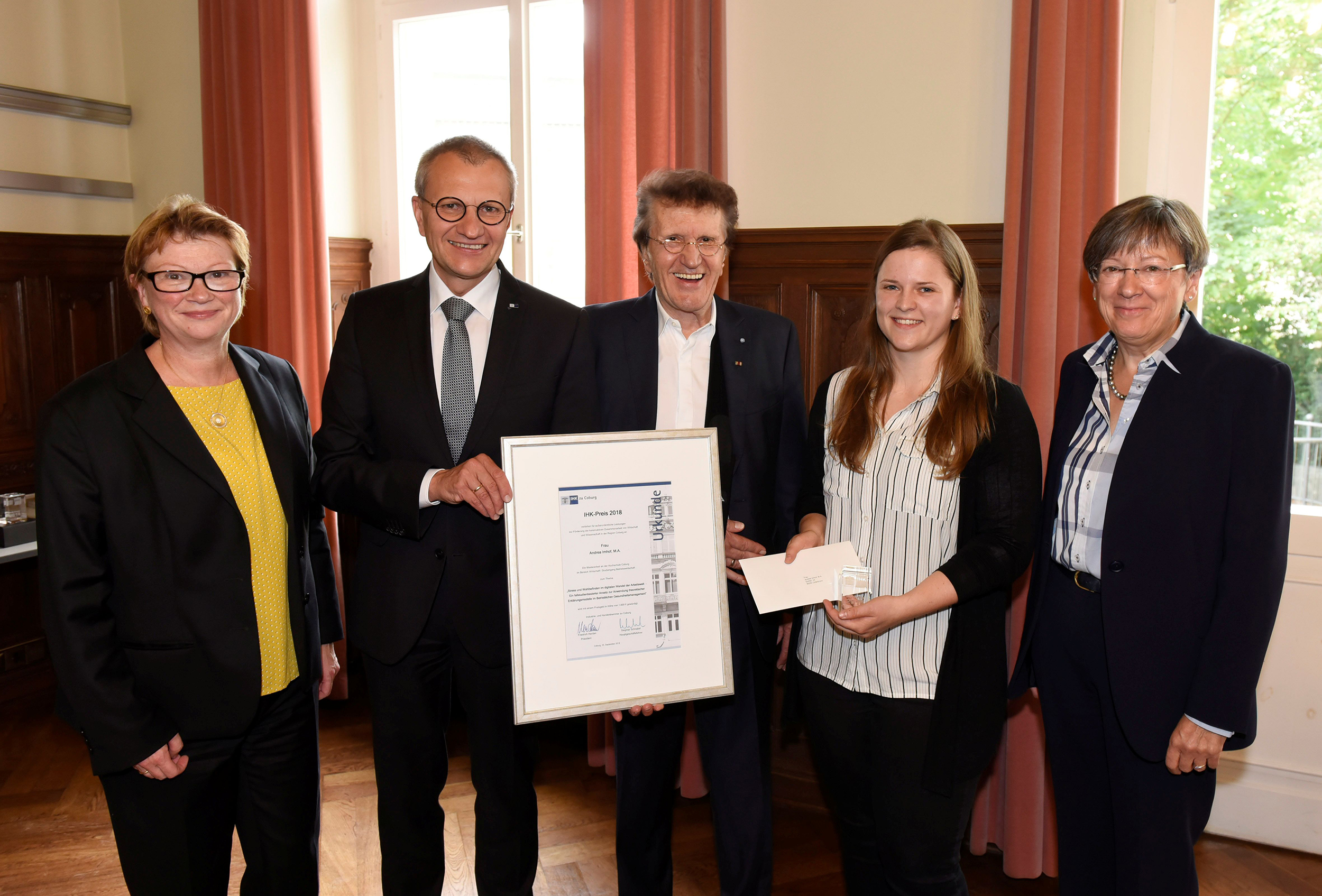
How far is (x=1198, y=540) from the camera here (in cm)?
173

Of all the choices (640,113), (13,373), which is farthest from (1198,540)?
(13,373)

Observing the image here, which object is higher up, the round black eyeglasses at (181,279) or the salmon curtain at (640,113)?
the salmon curtain at (640,113)

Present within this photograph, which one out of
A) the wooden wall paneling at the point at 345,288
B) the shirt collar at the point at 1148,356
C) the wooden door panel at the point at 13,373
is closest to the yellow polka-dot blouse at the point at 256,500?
the shirt collar at the point at 1148,356

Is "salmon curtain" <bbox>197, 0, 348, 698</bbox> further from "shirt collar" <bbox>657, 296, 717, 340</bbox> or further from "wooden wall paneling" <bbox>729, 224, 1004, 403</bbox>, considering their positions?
"shirt collar" <bbox>657, 296, 717, 340</bbox>

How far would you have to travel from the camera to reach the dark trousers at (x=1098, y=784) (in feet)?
5.89

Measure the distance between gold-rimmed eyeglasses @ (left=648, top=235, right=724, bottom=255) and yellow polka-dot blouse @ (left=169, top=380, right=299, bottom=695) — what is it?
1032 millimetres

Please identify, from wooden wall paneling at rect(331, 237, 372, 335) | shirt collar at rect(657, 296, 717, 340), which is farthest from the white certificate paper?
wooden wall paneling at rect(331, 237, 372, 335)

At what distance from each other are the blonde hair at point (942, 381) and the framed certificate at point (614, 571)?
33 cm

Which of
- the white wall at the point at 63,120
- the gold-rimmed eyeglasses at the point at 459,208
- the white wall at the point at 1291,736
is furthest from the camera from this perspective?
the white wall at the point at 63,120

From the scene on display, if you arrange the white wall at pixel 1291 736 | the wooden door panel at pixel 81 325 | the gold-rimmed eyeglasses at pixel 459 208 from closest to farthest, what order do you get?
the gold-rimmed eyeglasses at pixel 459 208, the white wall at pixel 1291 736, the wooden door panel at pixel 81 325

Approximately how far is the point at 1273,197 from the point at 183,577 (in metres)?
3.28

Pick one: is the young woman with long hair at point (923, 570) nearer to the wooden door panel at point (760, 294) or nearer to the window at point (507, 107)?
the wooden door panel at point (760, 294)

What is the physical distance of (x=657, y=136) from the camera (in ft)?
10.3

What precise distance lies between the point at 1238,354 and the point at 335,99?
3842 millimetres
